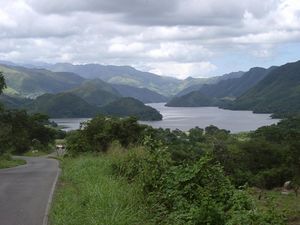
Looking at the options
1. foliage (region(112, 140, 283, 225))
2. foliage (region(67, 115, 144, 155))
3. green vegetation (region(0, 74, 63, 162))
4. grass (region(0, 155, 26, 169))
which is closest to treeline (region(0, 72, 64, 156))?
green vegetation (region(0, 74, 63, 162))

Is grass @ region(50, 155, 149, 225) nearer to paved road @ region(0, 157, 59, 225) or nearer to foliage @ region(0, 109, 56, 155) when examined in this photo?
paved road @ region(0, 157, 59, 225)

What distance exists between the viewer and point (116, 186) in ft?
38.2

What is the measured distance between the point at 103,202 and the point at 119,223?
1734 mm

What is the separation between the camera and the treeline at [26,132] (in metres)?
72.3

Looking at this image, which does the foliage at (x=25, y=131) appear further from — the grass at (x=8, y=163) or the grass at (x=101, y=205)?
the grass at (x=101, y=205)

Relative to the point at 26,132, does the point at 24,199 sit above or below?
above

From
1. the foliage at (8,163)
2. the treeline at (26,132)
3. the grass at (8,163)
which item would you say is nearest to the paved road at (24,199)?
the grass at (8,163)

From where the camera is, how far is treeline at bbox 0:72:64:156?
237ft

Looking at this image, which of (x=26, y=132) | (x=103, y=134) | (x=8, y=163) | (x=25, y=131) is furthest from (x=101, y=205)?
(x=25, y=131)

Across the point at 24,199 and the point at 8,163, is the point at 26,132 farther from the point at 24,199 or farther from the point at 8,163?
the point at 24,199

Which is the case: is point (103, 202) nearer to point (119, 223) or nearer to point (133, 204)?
point (133, 204)

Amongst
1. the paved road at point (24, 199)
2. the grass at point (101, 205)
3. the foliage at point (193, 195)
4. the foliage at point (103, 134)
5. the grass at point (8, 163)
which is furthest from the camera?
the foliage at point (103, 134)

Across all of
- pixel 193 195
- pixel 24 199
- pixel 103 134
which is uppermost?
pixel 193 195

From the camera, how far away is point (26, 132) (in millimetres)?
78625
